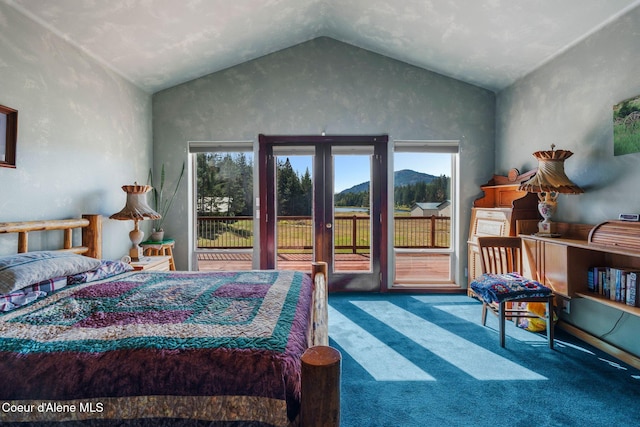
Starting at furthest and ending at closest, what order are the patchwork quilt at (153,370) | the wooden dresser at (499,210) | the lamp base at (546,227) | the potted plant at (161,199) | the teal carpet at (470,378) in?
the potted plant at (161,199) < the wooden dresser at (499,210) < the lamp base at (546,227) < the teal carpet at (470,378) < the patchwork quilt at (153,370)

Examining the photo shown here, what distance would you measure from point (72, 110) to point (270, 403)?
3.16m

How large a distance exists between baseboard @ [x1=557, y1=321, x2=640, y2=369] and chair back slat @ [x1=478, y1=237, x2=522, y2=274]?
613mm

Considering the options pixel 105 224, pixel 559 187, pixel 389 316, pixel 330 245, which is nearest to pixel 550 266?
pixel 559 187

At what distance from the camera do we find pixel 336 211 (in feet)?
14.5

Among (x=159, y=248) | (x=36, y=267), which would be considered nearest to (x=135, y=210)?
(x=159, y=248)

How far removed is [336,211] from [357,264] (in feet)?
2.51

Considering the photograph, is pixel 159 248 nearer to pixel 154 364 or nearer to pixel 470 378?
pixel 154 364

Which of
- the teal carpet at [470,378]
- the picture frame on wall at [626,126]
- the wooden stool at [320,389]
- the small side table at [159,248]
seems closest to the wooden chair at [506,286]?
the teal carpet at [470,378]

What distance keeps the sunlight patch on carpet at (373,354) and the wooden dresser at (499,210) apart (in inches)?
71.3

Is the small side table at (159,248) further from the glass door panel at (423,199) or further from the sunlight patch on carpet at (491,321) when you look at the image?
the sunlight patch on carpet at (491,321)

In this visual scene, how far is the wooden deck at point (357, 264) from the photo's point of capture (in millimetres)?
4473

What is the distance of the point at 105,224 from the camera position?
3445mm

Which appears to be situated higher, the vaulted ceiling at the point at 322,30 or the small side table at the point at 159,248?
the vaulted ceiling at the point at 322,30

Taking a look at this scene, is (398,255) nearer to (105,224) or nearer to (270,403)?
(105,224)
